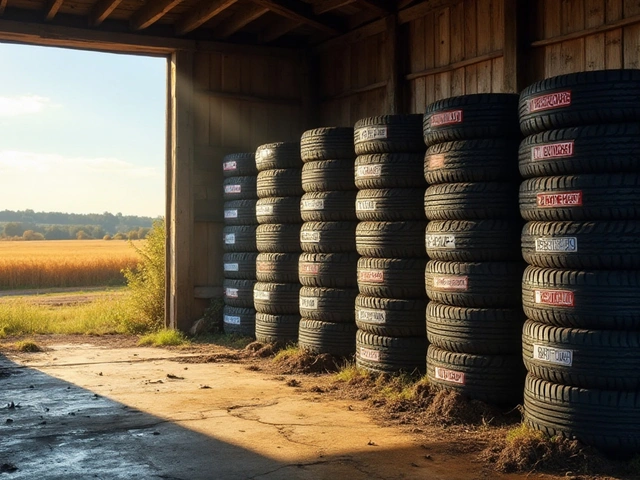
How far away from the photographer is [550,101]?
5.89 m

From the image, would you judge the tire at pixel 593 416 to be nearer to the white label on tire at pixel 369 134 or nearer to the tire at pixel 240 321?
the white label on tire at pixel 369 134

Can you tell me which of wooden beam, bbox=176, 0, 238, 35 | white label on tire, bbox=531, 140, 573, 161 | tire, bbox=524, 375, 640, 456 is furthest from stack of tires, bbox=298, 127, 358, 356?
tire, bbox=524, 375, 640, 456

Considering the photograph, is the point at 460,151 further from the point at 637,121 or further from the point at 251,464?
the point at 251,464

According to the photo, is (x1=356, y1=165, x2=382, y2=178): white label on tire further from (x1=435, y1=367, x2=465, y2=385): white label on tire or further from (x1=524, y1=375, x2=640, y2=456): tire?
(x1=524, y1=375, x2=640, y2=456): tire

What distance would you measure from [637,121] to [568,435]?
6.87ft

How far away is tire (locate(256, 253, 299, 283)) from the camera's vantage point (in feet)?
33.3

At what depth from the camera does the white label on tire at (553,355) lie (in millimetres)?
5555

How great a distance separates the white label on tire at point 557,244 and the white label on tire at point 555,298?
28cm

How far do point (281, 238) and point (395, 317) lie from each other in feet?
9.06

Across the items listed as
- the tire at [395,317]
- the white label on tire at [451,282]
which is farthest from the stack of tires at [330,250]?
the white label on tire at [451,282]

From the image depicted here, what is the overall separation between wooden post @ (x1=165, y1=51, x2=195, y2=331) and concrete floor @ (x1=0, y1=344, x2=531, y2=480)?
117 inches

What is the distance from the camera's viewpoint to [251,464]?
5352 millimetres

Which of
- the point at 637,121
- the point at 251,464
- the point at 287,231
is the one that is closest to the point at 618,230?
the point at 637,121

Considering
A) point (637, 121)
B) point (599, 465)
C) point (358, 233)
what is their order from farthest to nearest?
point (358, 233) → point (637, 121) → point (599, 465)
